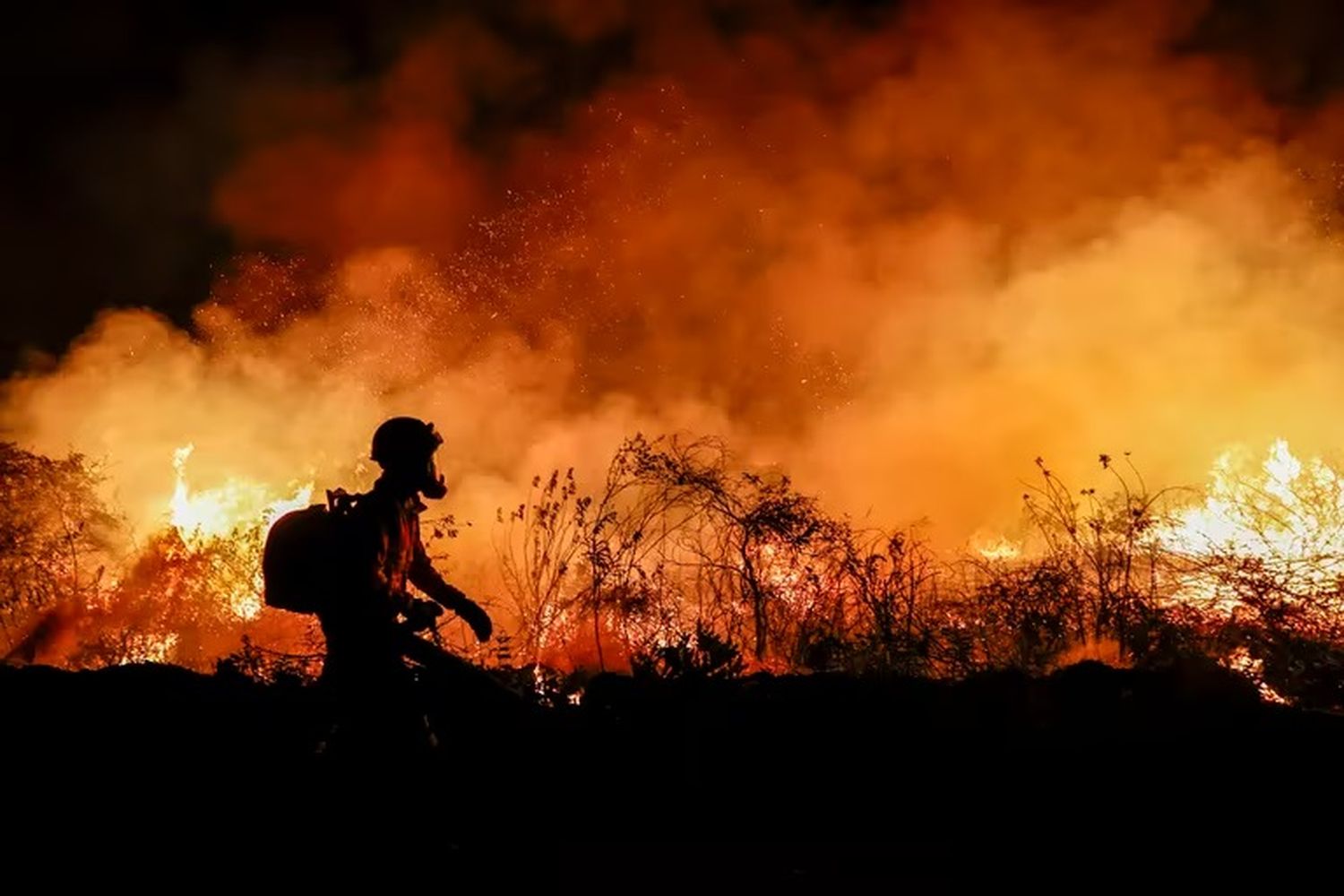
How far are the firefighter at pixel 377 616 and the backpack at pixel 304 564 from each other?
0.02 metres

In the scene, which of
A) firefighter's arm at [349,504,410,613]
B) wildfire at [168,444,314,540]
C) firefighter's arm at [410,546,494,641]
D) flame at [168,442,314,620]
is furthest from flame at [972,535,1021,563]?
wildfire at [168,444,314,540]

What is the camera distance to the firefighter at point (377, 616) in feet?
12.6

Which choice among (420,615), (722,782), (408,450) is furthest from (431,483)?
(722,782)

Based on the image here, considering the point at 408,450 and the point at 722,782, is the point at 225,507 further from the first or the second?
the point at 408,450

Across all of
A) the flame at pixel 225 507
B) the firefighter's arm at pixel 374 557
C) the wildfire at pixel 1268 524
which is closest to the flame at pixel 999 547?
the wildfire at pixel 1268 524

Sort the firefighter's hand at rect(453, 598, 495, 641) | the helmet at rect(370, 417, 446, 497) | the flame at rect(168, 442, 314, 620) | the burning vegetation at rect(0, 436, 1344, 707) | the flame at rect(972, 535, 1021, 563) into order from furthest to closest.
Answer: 1. the flame at rect(168, 442, 314, 620)
2. the flame at rect(972, 535, 1021, 563)
3. the burning vegetation at rect(0, 436, 1344, 707)
4. the firefighter's hand at rect(453, 598, 495, 641)
5. the helmet at rect(370, 417, 446, 497)

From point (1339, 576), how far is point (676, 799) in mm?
6620

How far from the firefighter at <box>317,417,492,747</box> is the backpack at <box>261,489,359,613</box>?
0.9 inches

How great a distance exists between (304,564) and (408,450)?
2.13ft

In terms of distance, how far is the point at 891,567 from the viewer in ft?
29.8

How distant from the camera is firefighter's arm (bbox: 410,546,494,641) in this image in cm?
432

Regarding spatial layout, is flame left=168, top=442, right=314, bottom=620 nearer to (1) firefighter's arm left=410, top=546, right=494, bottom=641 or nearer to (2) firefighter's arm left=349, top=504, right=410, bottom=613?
(1) firefighter's arm left=410, top=546, right=494, bottom=641

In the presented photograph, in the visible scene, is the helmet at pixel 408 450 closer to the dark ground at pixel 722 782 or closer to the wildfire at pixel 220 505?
the dark ground at pixel 722 782

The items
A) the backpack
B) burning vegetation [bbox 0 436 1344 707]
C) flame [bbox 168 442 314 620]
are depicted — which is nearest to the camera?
the backpack
